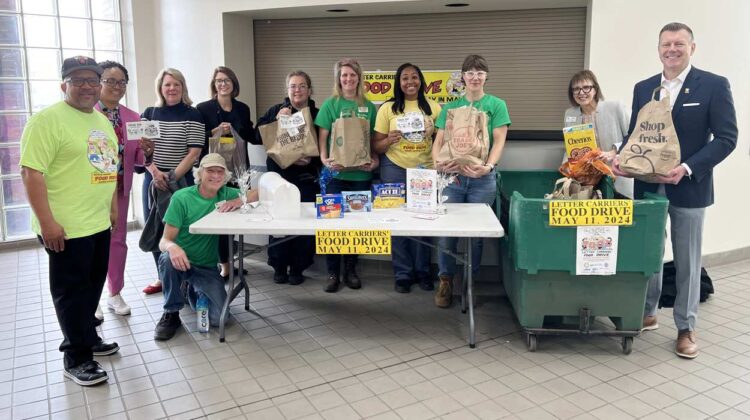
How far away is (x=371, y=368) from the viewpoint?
123 inches

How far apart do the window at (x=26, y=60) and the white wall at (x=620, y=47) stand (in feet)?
1.88

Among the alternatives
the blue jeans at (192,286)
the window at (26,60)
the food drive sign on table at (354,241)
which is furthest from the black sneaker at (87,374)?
the window at (26,60)

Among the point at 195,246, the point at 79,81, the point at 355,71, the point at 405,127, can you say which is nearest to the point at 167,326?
the point at 195,246

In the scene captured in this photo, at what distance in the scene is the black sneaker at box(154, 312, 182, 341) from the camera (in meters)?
3.51

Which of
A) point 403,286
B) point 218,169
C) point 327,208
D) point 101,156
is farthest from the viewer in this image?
point 403,286

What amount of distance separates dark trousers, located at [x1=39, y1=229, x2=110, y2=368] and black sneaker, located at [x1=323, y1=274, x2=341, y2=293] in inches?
66.6

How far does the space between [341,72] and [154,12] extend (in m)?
3.06


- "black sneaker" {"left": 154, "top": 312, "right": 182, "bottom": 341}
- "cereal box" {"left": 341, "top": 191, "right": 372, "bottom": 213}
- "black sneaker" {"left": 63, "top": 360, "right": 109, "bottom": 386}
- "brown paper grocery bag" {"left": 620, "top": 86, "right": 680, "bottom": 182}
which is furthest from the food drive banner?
"black sneaker" {"left": 63, "top": 360, "right": 109, "bottom": 386}

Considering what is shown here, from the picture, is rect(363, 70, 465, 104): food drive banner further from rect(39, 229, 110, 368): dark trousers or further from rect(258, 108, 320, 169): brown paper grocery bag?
rect(39, 229, 110, 368): dark trousers

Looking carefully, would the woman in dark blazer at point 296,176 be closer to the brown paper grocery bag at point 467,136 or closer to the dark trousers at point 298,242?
the dark trousers at point 298,242

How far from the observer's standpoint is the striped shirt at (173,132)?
4102mm

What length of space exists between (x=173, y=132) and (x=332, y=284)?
158 cm

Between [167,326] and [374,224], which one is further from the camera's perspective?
[167,326]

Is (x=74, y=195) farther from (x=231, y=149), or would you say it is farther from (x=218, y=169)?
(x=231, y=149)
